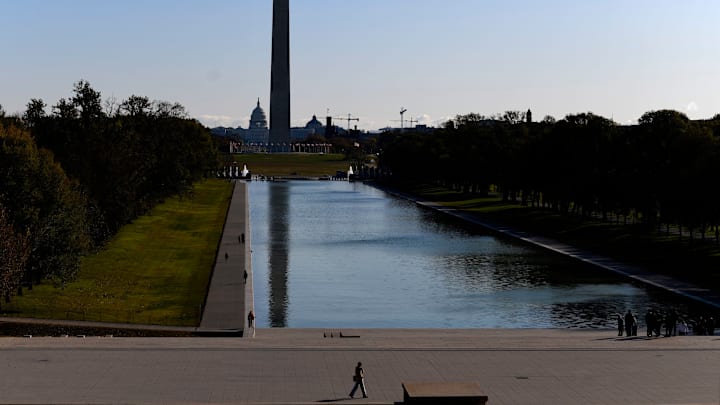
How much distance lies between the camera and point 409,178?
580 ft

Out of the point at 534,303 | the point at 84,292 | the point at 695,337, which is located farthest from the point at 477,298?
the point at 84,292

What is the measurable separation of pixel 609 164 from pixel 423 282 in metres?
32.4

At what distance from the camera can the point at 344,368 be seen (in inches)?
1225

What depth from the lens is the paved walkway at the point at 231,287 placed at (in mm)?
41281

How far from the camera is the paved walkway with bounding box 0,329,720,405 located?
90.2 ft

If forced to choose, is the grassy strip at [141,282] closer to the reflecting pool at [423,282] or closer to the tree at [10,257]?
the tree at [10,257]

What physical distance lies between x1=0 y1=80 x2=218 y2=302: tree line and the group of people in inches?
892

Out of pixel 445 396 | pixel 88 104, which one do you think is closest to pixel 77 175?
pixel 88 104

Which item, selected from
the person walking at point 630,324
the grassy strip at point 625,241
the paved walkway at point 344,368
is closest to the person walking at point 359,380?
the paved walkway at point 344,368

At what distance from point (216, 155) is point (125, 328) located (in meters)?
102

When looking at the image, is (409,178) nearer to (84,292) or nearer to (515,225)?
(515,225)

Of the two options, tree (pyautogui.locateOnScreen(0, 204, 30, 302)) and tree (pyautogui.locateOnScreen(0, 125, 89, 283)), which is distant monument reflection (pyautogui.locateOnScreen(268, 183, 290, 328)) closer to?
tree (pyautogui.locateOnScreen(0, 125, 89, 283))

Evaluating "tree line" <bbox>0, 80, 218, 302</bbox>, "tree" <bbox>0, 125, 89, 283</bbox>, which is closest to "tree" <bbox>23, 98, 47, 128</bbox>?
"tree line" <bbox>0, 80, 218, 302</bbox>

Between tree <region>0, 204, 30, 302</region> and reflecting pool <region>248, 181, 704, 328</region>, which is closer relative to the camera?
tree <region>0, 204, 30, 302</region>
